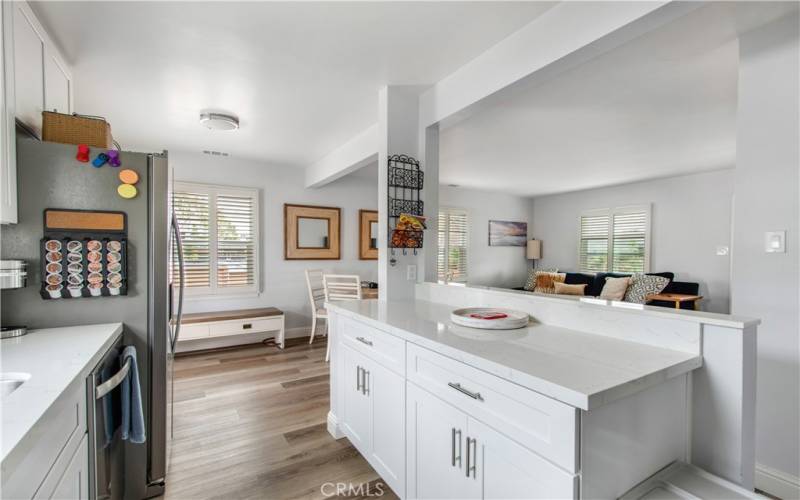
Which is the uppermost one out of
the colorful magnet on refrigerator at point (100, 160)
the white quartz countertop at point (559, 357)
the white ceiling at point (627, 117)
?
the white ceiling at point (627, 117)

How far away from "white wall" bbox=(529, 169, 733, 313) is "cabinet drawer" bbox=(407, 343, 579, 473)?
18.2ft

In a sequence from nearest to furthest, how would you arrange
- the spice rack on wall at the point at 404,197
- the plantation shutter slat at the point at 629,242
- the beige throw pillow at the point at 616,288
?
the spice rack on wall at the point at 404,197 → the beige throw pillow at the point at 616,288 → the plantation shutter slat at the point at 629,242

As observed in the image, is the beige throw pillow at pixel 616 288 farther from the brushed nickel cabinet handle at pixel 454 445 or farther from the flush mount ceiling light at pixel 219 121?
the flush mount ceiling light at pixel 219 121

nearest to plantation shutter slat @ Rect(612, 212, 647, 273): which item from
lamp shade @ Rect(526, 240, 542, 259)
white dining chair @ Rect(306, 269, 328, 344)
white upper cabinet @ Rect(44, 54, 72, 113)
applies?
lamp shade @ Rect(526, 240, 542, 259)

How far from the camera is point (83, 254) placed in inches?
65.9

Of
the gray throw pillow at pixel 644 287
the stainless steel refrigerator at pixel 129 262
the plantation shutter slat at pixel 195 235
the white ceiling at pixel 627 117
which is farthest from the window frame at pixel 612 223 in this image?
the stainless steel refrigerator at pixel 129 262

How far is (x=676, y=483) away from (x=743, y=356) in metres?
0.44

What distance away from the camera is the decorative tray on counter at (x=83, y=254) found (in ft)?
5.32

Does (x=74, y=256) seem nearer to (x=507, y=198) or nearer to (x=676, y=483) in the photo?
(x=676, y=483)

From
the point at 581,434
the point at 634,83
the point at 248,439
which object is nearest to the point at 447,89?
the point at 634,83

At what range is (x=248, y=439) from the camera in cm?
237

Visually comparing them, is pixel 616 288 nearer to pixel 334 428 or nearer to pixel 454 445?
pixel 334 428

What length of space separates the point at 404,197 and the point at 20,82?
1.97 meters

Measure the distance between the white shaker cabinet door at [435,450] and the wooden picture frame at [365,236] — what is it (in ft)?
13.2
